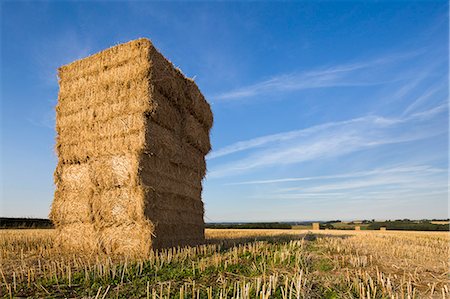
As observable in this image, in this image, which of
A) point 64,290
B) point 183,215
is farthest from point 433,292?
point 183,215

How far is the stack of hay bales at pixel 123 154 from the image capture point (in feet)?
30.5

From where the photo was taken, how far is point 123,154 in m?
9.60

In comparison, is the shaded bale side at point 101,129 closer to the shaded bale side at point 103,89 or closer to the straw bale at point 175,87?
the shaded bale side at point 103,89

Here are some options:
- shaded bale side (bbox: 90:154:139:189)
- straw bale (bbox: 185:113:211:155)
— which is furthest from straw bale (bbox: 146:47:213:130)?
shaded bale side (bbox: 90:154:139:189)

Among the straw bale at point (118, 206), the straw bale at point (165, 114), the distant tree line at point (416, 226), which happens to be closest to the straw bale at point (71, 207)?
the straw bale at point (118, 206)

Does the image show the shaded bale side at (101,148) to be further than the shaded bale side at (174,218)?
Yes

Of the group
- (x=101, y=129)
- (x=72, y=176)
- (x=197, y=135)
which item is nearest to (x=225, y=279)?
(x=101, y=129)

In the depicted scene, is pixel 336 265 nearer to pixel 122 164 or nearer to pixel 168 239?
pixel 168 239

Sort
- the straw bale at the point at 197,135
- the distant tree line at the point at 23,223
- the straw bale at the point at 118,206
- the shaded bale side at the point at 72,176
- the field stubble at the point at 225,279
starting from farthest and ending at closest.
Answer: the distant tree line at the point at 23,223
the straw bale at the point at 197,135
the shaded bale side at the point at 72,176
the straw bale at the point at 118,206
the field stubble at the point at 225,279

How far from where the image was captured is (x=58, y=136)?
11.2 metres

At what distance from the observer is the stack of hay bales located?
9.30m

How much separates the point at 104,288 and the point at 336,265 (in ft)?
16.1

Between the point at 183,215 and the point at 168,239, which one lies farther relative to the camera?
the point at 183,215

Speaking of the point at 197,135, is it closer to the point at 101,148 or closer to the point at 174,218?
the point at 174,218
